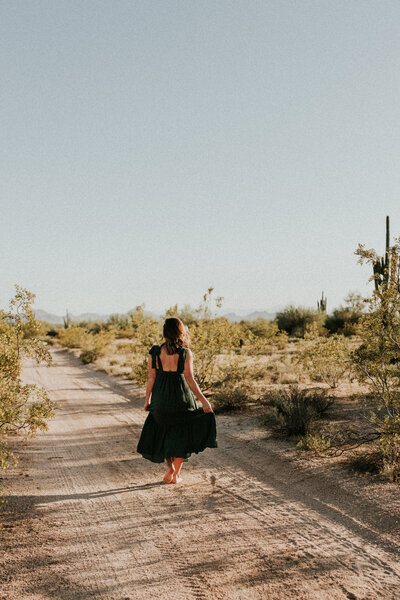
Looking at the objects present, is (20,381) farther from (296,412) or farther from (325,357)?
(325,357)

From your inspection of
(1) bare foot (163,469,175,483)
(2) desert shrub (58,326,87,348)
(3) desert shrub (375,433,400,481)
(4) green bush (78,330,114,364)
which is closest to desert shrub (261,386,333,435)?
(3) desert shrub (375,433,400,481)

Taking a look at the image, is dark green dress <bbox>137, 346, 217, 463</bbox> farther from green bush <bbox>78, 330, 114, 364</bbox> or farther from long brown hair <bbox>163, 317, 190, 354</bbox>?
green bush <bbox>78, 330, 114, 364</bbox>

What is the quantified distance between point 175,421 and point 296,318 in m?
28.9

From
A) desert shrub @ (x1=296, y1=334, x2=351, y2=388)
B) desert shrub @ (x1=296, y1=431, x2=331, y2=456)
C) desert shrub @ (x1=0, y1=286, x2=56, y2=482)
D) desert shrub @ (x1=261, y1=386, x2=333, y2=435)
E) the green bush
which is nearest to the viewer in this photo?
desert shrub @ (x1=0, y1=286, x2=56, y2=482)

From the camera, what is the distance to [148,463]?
6.75 m

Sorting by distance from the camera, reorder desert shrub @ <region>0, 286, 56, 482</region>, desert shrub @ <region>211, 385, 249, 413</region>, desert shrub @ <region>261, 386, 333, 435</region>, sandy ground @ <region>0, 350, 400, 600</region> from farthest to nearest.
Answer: desert shrub @ <region>211, 385, 249, 413</region>
desert shrub @ <region>261, 386, 333, 435</region>
desert shrub @ <region>0, 286, 56, 482</region>
sandy ground @ <region>0, 350, 400, 600</region>

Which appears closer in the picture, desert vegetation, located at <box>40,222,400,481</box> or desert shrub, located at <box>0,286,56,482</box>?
desert shrub, located at <box>0,286,56,482</box>

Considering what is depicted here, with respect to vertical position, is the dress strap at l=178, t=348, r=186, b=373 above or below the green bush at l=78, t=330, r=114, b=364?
above

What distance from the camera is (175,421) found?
223 inches

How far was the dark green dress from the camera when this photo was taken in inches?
222

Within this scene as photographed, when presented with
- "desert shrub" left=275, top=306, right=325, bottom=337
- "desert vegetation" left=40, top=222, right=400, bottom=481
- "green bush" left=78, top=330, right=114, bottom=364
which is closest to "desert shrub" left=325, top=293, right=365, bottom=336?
"desert shrub" left=275, top=306, right=325, bottom=337

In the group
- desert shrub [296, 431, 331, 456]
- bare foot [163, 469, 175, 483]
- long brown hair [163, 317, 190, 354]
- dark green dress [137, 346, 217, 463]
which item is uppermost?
long brown hair [163, 317, 190, 354]

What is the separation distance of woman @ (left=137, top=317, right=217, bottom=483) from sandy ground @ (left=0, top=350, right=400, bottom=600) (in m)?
0.50

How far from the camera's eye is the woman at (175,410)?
5.62 metres
